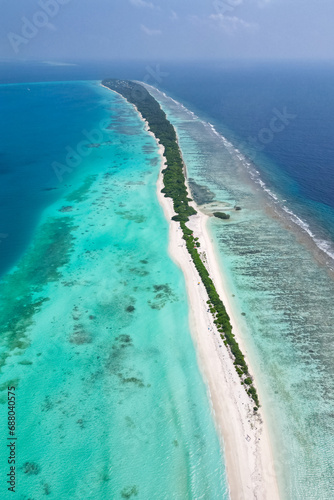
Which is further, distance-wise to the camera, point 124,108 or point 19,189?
point 124,108

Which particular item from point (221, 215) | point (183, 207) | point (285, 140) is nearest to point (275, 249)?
point (221, 215)

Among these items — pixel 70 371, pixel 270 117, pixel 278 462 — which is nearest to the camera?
pixel 278 462

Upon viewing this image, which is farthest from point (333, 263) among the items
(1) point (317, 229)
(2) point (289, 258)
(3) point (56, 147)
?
(3) point (56, 147)

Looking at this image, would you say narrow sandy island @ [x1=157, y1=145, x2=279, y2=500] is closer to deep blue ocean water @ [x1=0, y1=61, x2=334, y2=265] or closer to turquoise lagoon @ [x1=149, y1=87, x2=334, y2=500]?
turquoise lagoon @ [x1=149, y1=87, x2=334, y2=500]

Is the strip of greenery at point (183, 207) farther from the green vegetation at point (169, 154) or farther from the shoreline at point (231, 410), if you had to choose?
the shoreline at point (231, 410)

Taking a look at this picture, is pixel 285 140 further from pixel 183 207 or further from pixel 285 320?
pixel 285 320

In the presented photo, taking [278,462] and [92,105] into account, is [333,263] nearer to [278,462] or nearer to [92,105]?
[278,462]

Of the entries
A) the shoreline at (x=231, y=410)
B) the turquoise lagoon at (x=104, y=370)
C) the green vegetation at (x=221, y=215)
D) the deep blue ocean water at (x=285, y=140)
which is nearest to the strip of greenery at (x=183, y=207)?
the shoreline at (x=231, y=410)
